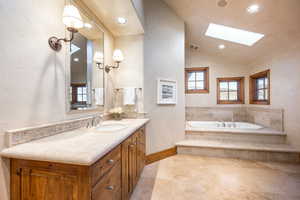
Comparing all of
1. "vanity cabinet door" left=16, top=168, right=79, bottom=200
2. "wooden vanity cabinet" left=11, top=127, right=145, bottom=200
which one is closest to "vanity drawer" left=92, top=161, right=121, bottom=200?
"wooden vanity cabinet" left=11, top=127, right=145, bottom=200

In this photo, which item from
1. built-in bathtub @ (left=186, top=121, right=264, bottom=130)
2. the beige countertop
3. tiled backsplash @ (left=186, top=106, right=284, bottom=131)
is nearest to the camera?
the beige countertop

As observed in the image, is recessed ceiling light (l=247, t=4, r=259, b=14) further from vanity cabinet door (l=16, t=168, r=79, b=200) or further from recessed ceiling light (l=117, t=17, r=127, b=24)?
vanity cabinet door (l=16, t=168, r=79, b=200)

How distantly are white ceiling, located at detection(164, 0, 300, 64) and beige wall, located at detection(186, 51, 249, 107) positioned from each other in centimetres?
64

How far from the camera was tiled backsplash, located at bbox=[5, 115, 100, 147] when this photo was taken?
93cm

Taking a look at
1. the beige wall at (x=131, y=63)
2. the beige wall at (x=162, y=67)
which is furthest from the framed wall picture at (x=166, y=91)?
the beige wall at (x=131, y=63)

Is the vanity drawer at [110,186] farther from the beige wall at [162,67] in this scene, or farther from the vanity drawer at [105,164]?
the beige wall at [162,67]

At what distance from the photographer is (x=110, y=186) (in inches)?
41.7

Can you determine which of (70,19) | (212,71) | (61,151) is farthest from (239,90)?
(61,151)

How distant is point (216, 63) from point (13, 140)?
4.69 m

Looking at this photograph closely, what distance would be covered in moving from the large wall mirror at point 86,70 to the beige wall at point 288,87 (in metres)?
3.50

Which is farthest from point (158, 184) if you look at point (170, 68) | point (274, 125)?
point (274, 125)

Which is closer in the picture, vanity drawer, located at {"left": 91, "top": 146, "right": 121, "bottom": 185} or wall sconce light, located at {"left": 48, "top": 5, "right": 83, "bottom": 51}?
vanity drawer, located at {"left": 91, "top": 146, "right": 121, "bottom": 185}

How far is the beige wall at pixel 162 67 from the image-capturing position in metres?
2.59

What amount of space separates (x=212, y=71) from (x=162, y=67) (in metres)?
2.25
